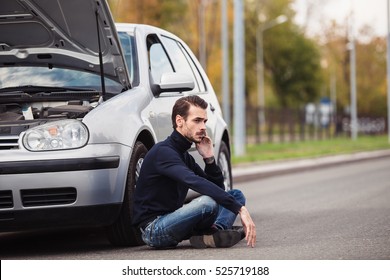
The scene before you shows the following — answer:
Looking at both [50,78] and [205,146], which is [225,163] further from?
[205,146]

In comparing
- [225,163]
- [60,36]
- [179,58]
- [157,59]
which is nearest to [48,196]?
[60,36]

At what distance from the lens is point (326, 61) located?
80688mm

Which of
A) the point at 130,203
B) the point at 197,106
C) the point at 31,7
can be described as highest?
the point at 31,7

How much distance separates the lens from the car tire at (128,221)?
7473mm

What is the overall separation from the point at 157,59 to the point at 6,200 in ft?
8.06

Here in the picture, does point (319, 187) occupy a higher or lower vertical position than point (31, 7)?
lower

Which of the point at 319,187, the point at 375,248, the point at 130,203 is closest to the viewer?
the point at 375,248

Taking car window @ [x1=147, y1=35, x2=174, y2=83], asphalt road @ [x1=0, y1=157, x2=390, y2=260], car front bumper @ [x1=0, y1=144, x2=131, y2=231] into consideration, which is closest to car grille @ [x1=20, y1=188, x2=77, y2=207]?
car front bumper @ [x1=0, y1=144, x2=131, y2=231]

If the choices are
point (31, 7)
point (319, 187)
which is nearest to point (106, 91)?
point (31, 7)

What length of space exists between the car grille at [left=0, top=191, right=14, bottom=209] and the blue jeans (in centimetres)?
95

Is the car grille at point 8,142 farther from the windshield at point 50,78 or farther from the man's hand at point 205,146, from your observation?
the man's hand at point 205,146

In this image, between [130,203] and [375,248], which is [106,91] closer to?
[130,203]

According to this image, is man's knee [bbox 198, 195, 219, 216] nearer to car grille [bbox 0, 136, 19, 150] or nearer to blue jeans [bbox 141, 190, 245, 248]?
blue jeans [bbox 141, 190, 245, 248]

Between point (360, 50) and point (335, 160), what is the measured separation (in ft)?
138
